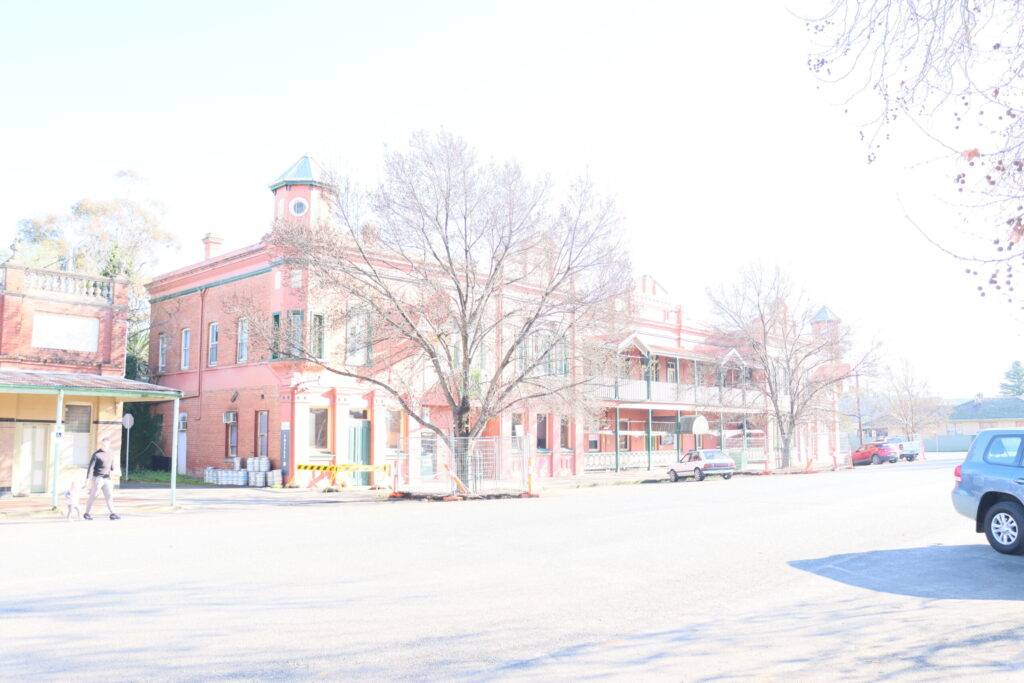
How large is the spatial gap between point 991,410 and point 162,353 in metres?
82.8

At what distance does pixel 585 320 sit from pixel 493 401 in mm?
3668

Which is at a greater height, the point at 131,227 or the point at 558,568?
the point at 131,227

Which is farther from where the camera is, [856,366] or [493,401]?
[856,366]

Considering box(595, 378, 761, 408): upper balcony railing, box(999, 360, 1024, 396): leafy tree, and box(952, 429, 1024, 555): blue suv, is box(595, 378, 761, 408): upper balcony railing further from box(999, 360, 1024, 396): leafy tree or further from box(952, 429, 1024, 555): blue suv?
box(999, 360, 1024, 396): leafy tree

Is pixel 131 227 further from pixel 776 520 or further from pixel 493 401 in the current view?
pixel 776 520

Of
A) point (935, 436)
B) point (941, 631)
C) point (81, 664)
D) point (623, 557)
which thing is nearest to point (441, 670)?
point (81, 664)

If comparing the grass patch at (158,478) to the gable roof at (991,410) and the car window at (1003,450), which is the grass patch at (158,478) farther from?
the gable roof at (991,410)

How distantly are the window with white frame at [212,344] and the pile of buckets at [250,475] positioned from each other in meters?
4.70

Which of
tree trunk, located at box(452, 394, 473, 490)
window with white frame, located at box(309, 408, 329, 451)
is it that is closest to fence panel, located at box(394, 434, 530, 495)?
tree trunk, located at box(452, 394, 473, 490)

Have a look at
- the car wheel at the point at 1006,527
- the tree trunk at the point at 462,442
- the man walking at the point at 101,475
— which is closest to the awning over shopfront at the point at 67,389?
the man walking at the point at 101,475

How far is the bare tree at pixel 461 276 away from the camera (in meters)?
23.8

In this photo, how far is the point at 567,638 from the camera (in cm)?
664

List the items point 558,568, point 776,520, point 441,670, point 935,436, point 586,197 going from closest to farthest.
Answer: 1. point 441,670
2. point 558,568
3. point 776,520
4. point 586,197
5. point 935,436

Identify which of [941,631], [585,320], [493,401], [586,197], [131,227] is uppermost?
[131,227]
